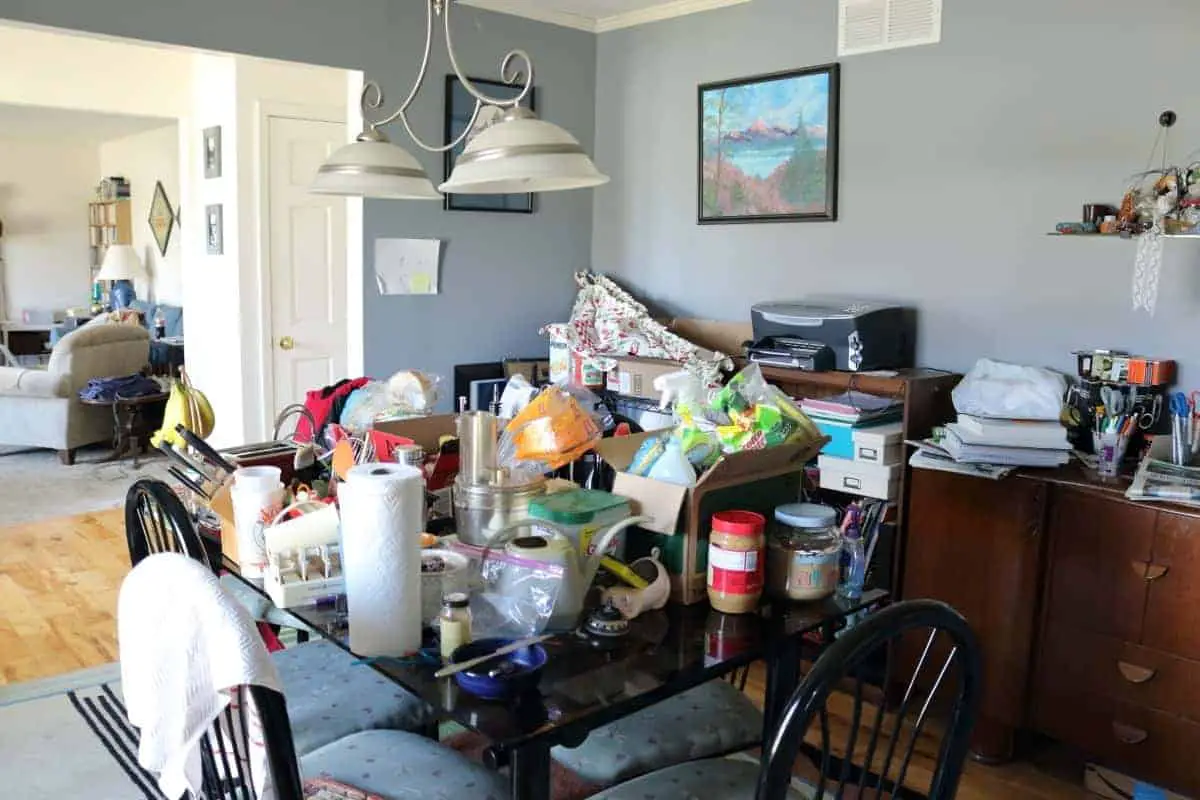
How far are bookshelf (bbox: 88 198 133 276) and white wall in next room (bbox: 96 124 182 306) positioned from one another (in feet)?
0.39

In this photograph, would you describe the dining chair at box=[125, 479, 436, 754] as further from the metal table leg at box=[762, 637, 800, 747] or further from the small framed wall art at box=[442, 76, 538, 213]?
the small framed wall art at box=[442, 76, 538, 213]

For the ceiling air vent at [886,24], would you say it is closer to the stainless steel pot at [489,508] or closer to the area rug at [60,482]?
the stainless steel pot at [489,508]

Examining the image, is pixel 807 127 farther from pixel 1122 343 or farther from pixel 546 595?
pixel 546 595

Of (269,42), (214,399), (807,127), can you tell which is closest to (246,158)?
(214,399)

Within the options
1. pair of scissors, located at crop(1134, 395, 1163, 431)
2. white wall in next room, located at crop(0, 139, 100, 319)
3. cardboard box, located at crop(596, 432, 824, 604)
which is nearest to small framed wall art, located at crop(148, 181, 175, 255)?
white wall in next room, located at crop(0, 139, 100, 319)

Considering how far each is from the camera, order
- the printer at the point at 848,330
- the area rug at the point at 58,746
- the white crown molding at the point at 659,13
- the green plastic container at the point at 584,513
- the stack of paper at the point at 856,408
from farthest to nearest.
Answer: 1. the white crown molding at the point at 659,13
2. the printer at the point at 848,330
3. the stack of paper at the point at 856,408
4. the area rug at the point at 58,746
5. the green plastic container at the point at 584,513

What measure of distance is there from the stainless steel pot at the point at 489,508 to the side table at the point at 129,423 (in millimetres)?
4648

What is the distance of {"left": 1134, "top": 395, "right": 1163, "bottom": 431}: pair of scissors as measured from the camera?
2.63 metres

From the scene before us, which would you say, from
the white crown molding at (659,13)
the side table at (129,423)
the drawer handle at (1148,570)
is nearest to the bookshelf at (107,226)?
the side table at (129,423)

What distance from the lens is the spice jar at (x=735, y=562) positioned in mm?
1579

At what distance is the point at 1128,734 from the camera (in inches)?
93.1

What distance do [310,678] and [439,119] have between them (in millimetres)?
2460

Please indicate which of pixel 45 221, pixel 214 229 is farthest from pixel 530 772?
pixel 45 221

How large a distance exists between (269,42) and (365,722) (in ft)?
8.13
